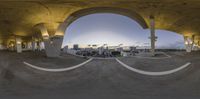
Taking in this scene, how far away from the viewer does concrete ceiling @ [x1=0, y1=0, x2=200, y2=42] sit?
36.3 meters

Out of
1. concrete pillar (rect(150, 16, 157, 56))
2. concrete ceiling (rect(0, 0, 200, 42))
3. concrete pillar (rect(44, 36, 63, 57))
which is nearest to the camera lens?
concrete ceiling (rect(0, 0, 200, 42))

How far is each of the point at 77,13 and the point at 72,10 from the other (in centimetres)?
514

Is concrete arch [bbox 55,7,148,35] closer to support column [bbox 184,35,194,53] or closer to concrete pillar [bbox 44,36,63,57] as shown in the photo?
concrete pillar [bbox 44,36,63,57]

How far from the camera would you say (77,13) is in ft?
151

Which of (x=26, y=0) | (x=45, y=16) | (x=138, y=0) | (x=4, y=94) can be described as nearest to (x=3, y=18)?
(x=45, y=16)

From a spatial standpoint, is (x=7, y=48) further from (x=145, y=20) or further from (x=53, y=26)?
(x=145, y=20)

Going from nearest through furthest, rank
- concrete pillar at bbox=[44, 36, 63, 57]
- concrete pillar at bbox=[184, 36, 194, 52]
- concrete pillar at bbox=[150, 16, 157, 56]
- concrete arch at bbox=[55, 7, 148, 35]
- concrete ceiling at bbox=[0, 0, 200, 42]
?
concrete ceiling at bbox=[0, 0, 200, 42] → concrete arch at bbox=[55, 7, 148, 35] → concrete pillar at bbox=[150, 16, 157, 56] → concrete pillar at bbox=[44, 36, 63, 57] → concrete pillar at bbox=[184, 36, 194, 52]

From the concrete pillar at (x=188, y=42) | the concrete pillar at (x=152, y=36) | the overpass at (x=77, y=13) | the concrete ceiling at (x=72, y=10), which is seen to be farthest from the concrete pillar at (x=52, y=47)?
the concrete pillar at (x=188, y=42)

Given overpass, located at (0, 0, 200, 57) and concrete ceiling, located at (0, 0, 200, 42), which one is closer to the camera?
concrete ceiling, located at (0, 0, 200, 42)

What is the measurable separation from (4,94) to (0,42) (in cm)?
7711

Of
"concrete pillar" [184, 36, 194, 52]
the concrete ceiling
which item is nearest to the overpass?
the concrete ceiling

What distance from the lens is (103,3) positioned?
38.2m

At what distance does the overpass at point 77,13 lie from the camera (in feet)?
121

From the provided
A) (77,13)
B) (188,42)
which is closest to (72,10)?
(77,13)
